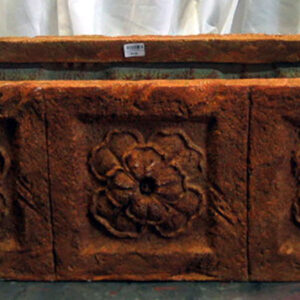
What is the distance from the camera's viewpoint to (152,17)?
283 centimetres

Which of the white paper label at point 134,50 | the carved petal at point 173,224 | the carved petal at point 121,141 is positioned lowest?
the carved petal at point 173,224

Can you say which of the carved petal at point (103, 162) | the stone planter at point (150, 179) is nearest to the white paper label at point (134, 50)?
the stone planter at point (150, 179)

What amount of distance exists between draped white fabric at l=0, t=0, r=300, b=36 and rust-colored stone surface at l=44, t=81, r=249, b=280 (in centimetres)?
123

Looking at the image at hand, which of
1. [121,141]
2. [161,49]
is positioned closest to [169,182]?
[121,141]

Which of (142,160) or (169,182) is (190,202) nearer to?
(169,182)

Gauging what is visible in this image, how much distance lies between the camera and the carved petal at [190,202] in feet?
5.73

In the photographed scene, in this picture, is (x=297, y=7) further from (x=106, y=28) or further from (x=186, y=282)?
(x=186, y=282)

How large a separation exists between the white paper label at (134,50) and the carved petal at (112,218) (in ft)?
2.03

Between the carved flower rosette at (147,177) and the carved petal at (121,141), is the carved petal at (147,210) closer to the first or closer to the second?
the carved flower rosette at (147,177)

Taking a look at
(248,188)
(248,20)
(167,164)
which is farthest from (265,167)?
(248,20)

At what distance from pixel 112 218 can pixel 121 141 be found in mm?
251

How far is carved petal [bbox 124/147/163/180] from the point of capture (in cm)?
172

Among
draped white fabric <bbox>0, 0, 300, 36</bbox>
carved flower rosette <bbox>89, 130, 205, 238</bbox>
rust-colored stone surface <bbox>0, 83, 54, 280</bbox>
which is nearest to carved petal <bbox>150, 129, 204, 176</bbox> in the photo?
carved flower rosette <bbox>89, 130, 205, 238</bbox>

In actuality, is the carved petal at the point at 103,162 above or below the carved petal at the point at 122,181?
above
